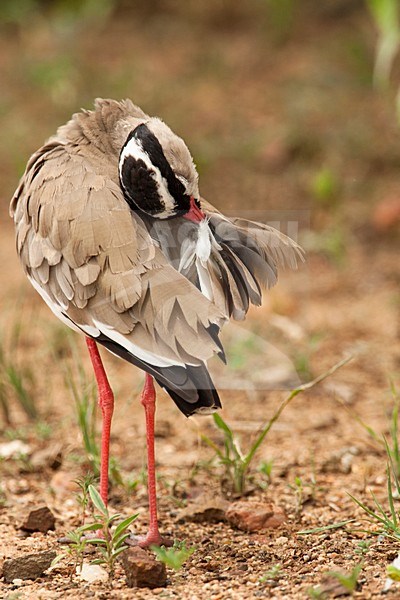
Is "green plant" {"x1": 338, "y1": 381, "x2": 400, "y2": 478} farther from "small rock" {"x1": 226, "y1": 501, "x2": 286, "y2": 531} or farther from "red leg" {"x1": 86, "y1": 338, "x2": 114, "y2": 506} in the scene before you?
"red leg" {"x1": 86, "y1": 338, "x2": 114, "y2": 506}

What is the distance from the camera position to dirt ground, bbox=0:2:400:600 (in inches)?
133

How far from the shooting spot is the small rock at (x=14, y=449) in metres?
4.30

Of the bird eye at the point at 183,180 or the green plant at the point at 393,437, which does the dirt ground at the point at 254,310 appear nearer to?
the green plant at the point at 393,437

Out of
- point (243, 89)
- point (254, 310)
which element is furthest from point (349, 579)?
point (243, 89)

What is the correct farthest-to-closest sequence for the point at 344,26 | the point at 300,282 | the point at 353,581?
1. the point at 344,26
2. the point at 300,282
3. the point at 353,581

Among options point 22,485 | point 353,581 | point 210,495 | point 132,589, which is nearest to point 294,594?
point 353,581

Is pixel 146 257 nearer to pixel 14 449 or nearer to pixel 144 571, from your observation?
pixel 144 571

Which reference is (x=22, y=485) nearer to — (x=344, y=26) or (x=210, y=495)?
(x=210, y=495)

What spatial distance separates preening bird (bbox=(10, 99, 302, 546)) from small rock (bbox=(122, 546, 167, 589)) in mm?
349

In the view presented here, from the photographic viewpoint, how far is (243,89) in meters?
9.17

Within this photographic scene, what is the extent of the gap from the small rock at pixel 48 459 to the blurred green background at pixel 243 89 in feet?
9.22

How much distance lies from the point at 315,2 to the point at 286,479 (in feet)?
24.5

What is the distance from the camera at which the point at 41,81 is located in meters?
9.02

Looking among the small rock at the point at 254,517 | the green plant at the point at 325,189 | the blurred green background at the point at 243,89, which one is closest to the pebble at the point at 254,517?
the small rock at the point at 254,517
